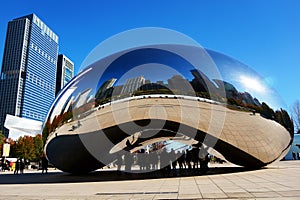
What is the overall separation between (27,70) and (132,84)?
537 ft

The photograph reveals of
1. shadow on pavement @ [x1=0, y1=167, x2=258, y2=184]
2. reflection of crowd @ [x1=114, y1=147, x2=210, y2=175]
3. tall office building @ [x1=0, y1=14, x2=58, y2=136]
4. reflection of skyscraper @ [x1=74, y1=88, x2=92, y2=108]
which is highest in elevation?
tall office building @ [x1=0, y1=14, x2=58, y2=136]

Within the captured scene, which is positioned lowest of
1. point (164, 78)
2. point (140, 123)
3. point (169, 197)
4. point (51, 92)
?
point (169, 197)

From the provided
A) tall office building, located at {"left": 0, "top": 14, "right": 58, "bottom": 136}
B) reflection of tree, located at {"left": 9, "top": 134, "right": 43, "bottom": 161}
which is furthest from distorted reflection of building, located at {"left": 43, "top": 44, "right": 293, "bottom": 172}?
tall office building, located at {"left": 0, "top": 14, "right": 58, "bottom": 136}

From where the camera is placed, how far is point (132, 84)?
32.1ft

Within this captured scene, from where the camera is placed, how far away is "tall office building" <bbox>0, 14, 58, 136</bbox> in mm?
141750

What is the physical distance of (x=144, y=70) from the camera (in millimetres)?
9883

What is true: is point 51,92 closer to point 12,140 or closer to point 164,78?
point 12,140

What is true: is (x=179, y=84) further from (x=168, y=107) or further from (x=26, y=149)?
(x=26, y=149)

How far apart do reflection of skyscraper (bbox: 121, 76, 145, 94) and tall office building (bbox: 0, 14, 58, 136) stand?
143 metres

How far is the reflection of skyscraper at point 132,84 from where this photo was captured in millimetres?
9750

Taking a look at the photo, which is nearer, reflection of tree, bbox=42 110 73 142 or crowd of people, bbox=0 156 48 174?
reflection of tree, bbox=42 110 73 142

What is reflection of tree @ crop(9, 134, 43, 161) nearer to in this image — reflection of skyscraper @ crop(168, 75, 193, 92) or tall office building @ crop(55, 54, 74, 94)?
reflection of skyscraper @ crop(168, 75, 193, 92)

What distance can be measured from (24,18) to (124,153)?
7300 inches

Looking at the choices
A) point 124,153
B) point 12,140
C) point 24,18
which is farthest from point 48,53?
point 124,153
